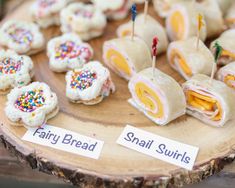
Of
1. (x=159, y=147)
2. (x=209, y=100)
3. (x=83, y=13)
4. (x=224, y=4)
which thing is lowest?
(x=159, y=147)

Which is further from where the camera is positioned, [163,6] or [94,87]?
[163,6]

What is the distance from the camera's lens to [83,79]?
2.26 m

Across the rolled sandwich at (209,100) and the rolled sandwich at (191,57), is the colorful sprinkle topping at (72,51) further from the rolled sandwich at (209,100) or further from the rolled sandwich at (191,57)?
the rolled sandwich at (209,100)

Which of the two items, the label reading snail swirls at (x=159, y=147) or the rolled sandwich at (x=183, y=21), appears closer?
the label reading snail swirls at (x=159, y=147)

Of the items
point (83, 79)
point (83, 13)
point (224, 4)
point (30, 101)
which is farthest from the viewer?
point (224, 4)

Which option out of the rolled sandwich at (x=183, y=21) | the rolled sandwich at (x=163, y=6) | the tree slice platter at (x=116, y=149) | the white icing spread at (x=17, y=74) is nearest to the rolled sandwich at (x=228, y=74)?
the tree slice platter at (x=116, y=149)

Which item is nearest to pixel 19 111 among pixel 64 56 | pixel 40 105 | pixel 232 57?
pixel 40 105

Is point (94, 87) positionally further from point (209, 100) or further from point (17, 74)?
point (209, 100)

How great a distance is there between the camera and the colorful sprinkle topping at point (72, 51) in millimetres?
2449

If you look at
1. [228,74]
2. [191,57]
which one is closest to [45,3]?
[191,57]

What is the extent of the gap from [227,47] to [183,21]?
0.35m

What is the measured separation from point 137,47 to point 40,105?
66cm

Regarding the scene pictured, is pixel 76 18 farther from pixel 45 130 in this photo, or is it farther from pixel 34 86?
pixel 45 130

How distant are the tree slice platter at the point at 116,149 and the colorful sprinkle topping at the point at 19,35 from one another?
409 millimetres
